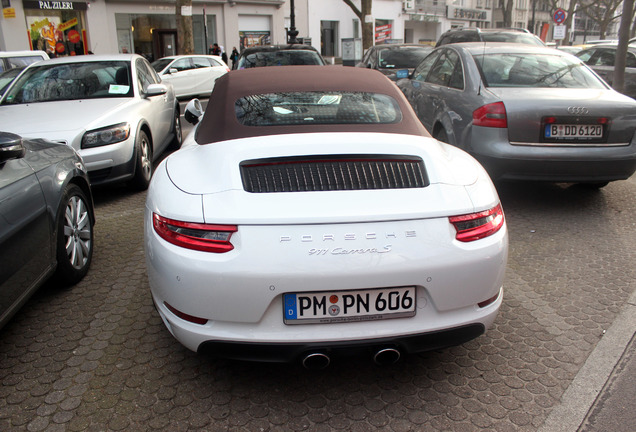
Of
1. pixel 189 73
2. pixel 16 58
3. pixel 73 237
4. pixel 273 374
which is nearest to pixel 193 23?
pixel 189 73

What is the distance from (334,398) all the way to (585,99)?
4023mm

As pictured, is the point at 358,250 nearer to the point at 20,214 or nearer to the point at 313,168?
the point at 313,168

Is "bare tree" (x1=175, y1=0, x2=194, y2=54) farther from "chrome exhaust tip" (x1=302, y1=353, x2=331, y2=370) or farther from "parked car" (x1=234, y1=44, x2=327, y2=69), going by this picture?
"chrome exhaust tip" (x1=302, y1=353, x2=331, y2=370)

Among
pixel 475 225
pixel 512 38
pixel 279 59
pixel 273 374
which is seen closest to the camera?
pixel 475 225

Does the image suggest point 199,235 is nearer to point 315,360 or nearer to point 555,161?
point 315,360

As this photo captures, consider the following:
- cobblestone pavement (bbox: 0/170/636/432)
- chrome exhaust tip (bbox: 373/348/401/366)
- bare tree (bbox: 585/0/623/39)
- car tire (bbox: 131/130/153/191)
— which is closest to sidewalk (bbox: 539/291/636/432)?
cobblestone pavement (bbox: 0/170/636/432)

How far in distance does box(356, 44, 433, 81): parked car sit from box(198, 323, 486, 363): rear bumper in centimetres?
1131

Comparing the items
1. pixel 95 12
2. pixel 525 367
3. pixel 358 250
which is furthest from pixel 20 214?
pixel 95 12

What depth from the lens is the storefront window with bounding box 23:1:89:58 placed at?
81.2 feet

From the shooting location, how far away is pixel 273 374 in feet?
9.16

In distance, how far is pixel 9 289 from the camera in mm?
2812

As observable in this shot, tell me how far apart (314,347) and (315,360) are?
8 centimetres

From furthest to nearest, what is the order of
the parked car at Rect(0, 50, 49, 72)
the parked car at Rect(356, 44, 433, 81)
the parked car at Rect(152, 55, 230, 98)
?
the parked car at Rect(152, 55, 230, 98), the parked car at Rect(356, 44, 433, 81), the parked car at Rect(0, 50, 49, 72)

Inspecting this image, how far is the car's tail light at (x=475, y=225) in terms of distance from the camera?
7.96ft
